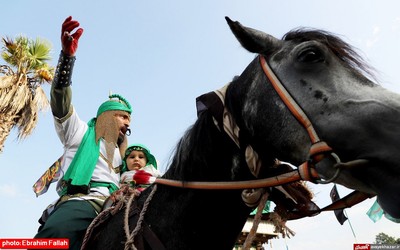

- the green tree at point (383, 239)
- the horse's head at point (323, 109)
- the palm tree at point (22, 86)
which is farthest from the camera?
the green tree at point (383, 239)

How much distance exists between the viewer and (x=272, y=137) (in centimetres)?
198

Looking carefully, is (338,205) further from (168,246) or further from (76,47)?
(76,47)

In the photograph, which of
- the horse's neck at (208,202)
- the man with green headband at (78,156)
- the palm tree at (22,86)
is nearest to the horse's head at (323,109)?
the horse's neck at (208,202)

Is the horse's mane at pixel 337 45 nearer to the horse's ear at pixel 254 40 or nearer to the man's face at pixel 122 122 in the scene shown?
the horse's ear at pixel 254 40

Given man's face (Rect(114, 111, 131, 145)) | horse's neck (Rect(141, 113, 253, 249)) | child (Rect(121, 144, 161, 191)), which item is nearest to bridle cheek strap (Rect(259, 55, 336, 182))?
horse's neck (Rect(141, 113, 253, 249))

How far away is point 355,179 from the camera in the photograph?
175 centimetres

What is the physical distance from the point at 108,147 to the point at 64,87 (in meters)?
0.78

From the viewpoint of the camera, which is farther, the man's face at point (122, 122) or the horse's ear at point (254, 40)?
the man's face at point (122, 122)

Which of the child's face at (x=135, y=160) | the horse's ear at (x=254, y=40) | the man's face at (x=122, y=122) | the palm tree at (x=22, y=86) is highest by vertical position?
the palm tree at (x=22, y=86)

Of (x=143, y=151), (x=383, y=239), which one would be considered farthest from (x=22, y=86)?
(x=383, y=239)

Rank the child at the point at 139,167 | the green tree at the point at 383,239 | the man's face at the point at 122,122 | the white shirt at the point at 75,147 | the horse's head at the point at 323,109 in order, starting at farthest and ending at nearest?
1. the green tree at the point at 383,239
2. the man's face at the point at 122,122
3. the child at the point at 139,167
4. the white shirt at the point at 75,147
5. the horse's head at the point at 323,109

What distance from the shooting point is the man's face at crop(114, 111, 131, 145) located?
3678 millimetres

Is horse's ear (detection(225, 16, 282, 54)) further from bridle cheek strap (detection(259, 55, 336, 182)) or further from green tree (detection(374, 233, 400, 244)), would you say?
green tree (detection(374, 233, 400, 244))

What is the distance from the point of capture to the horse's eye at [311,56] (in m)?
2.03
